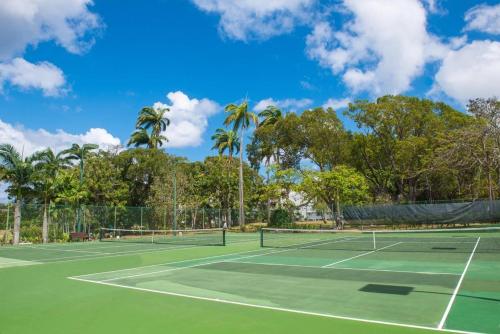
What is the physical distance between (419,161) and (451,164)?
24.1ft

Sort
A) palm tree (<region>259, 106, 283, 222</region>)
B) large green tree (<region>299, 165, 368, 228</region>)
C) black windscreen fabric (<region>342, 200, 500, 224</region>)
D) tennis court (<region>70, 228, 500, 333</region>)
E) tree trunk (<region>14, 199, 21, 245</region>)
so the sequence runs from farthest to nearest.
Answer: palm tree (<region>259, 106, 283, 222</region>)
large green tree (<region>299, 165, 368, 228</region>)
black windscreen fabric (<region>342, 200, 500, 224</region>)
tree trunk (<region>14, 199, 21, 245</region>)
tennis court (<region>70, 228, 500, 333</region>)

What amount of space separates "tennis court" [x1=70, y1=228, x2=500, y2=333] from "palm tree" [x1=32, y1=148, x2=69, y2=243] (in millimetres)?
16652

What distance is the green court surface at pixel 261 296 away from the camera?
19.2 ft

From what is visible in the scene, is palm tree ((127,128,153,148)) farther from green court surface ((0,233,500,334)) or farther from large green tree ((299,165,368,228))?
green court surface ((0,233,500,334))

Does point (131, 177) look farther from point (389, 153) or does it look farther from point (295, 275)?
point (295, 275)

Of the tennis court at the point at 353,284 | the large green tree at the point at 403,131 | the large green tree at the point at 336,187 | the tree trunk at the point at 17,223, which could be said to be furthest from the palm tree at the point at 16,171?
the large green tree at the point at 403,131

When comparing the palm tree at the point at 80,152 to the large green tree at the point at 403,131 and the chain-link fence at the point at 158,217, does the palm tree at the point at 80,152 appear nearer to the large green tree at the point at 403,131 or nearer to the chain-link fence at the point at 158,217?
the chain-link fence at the point at 158,217

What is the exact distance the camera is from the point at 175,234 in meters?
32.9

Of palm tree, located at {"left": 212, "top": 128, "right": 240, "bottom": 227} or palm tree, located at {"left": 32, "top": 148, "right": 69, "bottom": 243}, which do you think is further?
palm tree, located at {"left": 212, "top": 128, "right": 240, "bottom": 227}

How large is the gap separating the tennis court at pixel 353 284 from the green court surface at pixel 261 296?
23 millimetres

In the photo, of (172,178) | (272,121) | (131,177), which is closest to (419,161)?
(272,121)

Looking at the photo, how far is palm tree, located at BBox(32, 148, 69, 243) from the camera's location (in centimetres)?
2645

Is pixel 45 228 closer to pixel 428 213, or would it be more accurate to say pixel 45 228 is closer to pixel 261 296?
pixel 261 296

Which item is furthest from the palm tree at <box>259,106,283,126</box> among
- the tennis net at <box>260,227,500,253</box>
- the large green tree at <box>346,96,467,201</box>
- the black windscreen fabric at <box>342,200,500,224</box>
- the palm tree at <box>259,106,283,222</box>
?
the tennis net at <box>260,227,500,253</box>
